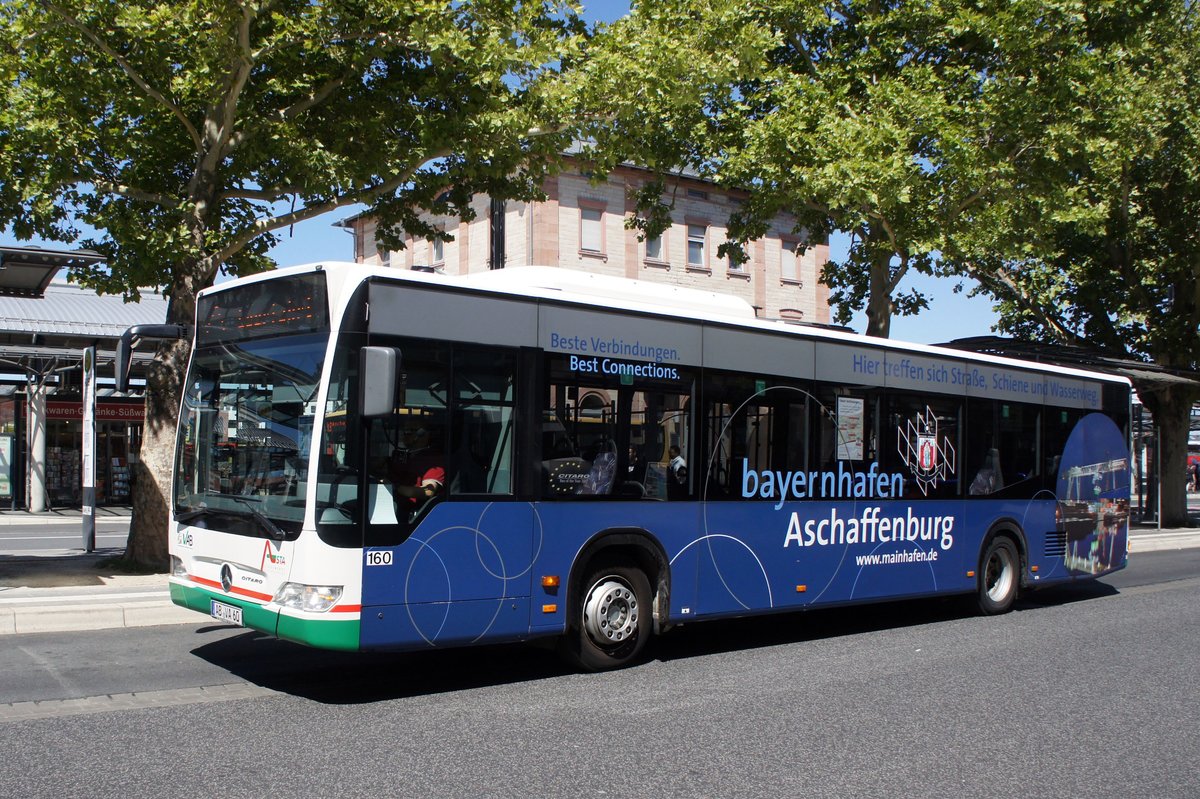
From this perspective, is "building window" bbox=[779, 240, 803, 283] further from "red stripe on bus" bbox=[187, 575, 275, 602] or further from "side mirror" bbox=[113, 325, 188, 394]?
"red stripe on bus" bbox=[187, 575, 275, 602]

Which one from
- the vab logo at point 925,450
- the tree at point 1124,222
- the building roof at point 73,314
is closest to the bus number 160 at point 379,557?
the vab logo at point 925,450

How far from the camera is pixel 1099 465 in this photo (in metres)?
14.3

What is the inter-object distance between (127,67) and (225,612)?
307 inches

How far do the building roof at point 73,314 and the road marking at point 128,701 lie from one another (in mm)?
20307

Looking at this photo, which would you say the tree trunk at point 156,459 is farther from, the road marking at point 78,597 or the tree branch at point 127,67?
the tree branch at point 127,67

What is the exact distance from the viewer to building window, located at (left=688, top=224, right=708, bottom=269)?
41.1 meters

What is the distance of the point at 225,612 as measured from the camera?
7785 millimetres

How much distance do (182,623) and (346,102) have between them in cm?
757

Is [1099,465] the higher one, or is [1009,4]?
[1009,4]

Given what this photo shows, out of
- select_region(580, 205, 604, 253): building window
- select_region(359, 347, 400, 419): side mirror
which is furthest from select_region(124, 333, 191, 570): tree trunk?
select_region(580, 205, 604, 253): building window

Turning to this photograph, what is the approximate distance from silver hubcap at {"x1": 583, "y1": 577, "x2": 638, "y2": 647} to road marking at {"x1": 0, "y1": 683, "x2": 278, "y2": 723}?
2435 mm

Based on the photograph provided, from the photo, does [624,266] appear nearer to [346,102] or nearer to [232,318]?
[346,102]

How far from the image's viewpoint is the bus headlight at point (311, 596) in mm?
7062

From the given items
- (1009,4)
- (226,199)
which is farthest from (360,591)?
(1009,4)
